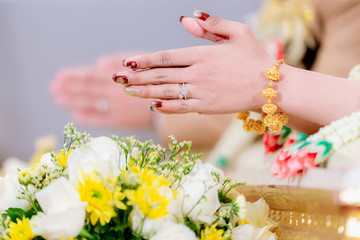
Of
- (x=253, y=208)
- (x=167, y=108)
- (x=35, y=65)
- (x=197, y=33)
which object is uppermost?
(x=35, y=65)

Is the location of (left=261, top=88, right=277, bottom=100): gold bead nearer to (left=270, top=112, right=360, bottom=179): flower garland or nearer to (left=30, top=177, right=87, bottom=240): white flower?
(left=270, top=112, right=360, bottom=179): flower garland

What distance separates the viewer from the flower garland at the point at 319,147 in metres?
0.54

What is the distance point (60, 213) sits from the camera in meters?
0.39

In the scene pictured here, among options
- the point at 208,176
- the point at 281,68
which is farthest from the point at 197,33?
the point at 208,176

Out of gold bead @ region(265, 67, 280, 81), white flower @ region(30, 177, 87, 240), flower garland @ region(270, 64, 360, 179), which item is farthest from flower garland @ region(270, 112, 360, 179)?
white flower @ region(30, 177, 87, 240)

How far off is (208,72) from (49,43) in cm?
176

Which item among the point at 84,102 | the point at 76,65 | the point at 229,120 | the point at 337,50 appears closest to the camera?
the point at 337,50

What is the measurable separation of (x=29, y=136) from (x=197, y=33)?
1793 millimetres

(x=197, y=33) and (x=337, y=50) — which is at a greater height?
(x=337, y=50)

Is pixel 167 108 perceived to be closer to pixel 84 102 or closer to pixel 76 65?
pixel 84 102

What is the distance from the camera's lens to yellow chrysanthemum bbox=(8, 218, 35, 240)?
0.43 meters

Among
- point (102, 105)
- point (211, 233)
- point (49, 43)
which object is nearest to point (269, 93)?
point (211, 233)

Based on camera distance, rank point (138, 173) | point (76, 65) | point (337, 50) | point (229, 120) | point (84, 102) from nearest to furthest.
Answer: point (138, 173) → point (337, 50) → point (229, 120) → point (84, 102) → point (76, 65)

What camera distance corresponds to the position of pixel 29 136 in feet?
7.10
